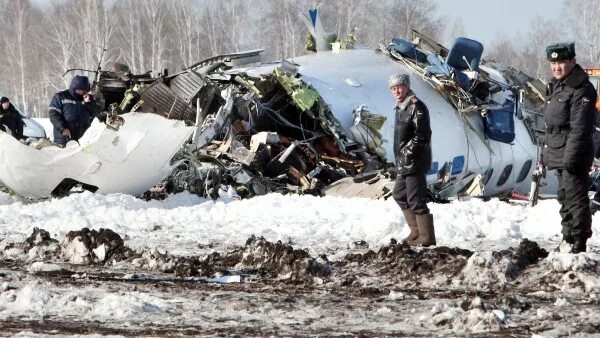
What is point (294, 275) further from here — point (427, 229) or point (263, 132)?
point (263, 132)

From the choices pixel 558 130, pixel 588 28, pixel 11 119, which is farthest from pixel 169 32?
pixel 558 130

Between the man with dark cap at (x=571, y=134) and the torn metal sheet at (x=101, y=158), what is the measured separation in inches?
246

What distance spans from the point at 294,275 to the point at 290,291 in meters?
0.58

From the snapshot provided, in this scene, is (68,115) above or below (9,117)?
above

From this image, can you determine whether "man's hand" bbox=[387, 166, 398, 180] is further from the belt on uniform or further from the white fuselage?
the belt on uniform

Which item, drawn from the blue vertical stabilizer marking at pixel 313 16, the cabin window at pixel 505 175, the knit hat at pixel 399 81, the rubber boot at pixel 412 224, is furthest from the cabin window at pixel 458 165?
the knit hat at pixel 399 81

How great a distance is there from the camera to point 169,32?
6894 cm

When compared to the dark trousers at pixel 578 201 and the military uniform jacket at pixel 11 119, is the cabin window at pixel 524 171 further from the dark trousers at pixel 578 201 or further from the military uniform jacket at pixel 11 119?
the dark trousers at pixel 578 201

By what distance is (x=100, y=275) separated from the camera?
23.7ft

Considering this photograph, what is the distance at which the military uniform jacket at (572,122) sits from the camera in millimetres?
7270

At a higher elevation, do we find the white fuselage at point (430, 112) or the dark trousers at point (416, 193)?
the dark trousers at point (416, 193)

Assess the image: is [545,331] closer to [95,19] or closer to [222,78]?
[222,78]

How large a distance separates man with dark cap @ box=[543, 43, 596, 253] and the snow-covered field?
34 centimetres

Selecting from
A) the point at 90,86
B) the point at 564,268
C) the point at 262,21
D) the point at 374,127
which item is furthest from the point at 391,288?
the point at 262,21
